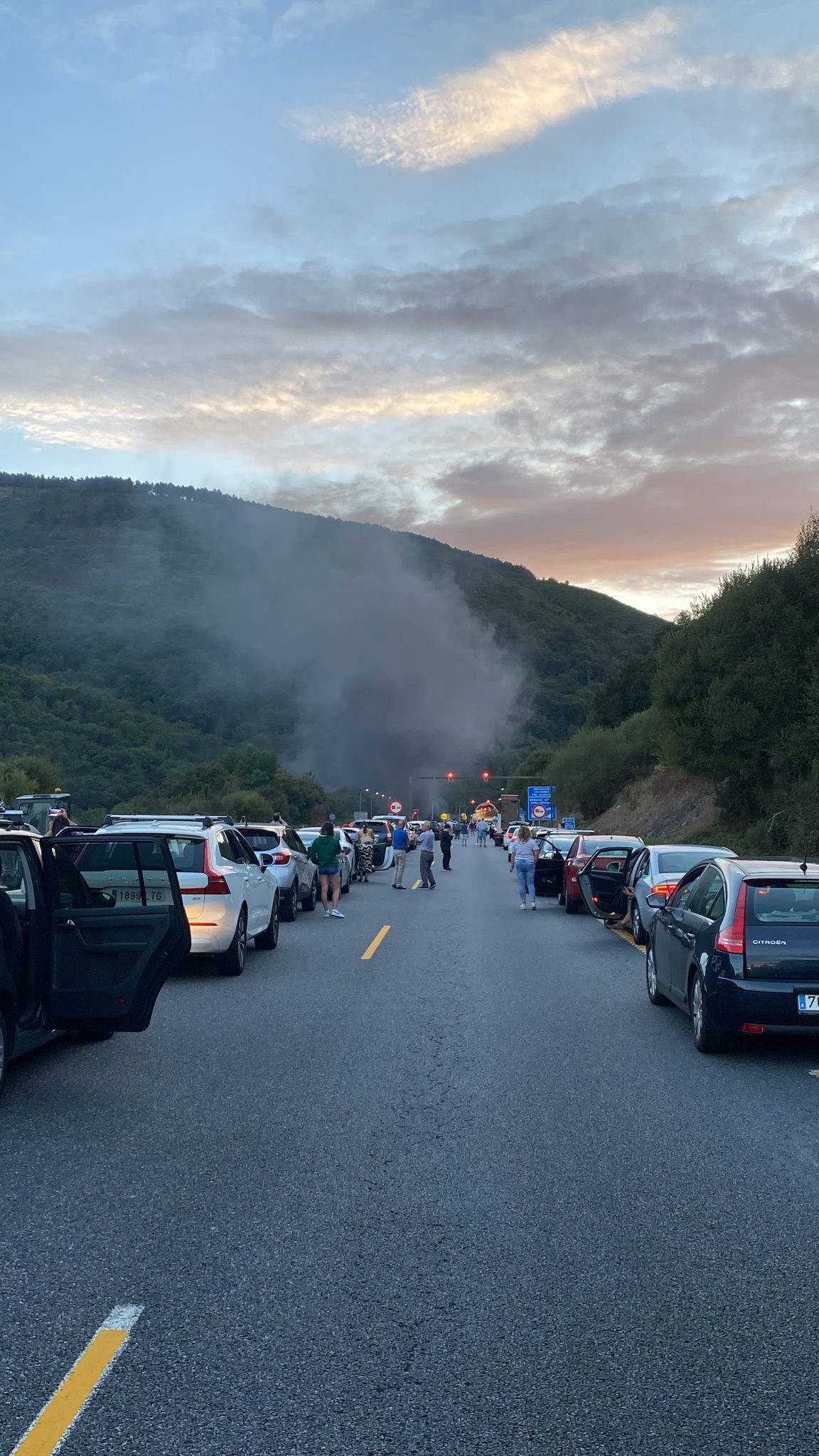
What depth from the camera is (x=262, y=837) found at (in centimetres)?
2075

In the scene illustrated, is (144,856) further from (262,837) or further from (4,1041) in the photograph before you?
(262,837)

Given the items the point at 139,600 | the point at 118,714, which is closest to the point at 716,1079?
the point at 118,714

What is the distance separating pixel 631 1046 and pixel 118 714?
92.0 metres

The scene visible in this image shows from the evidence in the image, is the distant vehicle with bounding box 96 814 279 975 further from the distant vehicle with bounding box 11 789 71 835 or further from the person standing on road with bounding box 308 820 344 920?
the distant vehicle with bounding box 11 789 71 835

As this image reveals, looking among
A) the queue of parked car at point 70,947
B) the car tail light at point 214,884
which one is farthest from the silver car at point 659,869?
the queue of parked car at point 70,947

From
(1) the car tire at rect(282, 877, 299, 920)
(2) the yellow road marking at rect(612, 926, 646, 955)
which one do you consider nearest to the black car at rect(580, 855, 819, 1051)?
(2) the yellow road marking at rect(612, 926, 646, 955)

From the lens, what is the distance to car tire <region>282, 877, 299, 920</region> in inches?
811

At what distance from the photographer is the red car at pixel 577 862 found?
2291cm

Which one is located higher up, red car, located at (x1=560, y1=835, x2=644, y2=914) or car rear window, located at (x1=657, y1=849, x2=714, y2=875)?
car rear window, located at (x1=657, y1=849, x2=714, y2=875)

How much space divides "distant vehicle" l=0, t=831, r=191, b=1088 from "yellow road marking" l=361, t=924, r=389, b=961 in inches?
292

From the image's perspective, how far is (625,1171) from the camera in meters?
6.28

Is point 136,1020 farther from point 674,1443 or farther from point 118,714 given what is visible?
point 118,714

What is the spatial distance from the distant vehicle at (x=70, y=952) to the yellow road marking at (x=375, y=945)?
24.3 feet

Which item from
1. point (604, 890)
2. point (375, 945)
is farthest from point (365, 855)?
point (375, 945)
